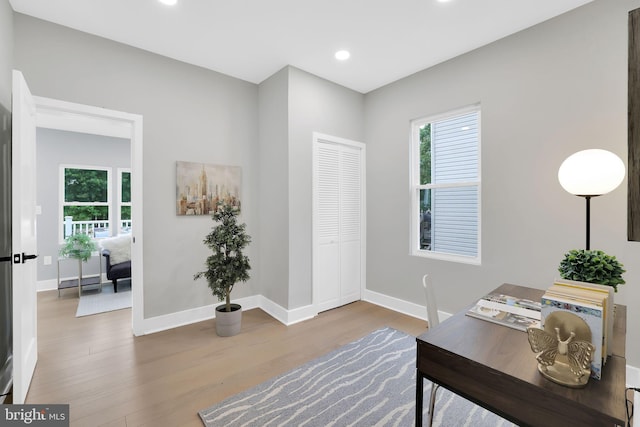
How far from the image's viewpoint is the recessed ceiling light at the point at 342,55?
3.02 metres

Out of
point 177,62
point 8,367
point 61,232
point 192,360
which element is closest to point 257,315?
point 192,360

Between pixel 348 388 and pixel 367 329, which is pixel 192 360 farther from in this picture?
pixel 367 329

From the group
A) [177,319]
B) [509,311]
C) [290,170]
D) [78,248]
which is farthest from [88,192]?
[509,311]

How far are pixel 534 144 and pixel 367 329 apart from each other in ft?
7.72

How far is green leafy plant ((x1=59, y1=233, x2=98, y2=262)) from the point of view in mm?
4341

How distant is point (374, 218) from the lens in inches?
156

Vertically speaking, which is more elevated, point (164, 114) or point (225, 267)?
point (164, 114)

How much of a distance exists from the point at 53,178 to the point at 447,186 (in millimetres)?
5972

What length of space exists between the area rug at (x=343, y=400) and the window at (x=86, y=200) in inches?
190

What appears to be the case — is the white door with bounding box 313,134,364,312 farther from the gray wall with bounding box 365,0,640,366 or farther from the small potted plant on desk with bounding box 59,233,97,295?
the small potted plant on desk with bounding box 59,233,97,295

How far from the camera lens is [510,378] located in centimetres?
100

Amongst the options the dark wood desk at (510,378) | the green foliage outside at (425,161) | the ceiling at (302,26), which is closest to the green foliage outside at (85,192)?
the ceiling at (302,26)

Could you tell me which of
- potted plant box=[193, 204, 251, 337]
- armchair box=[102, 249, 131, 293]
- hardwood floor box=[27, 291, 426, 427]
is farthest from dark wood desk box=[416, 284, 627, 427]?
armchair box=[102, 249, 131, 293]

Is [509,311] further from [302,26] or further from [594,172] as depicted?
[302,26]
